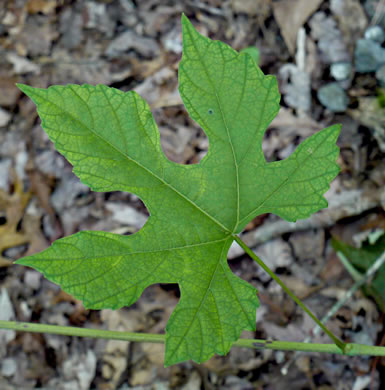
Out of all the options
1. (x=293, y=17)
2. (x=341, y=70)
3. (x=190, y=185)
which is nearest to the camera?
(x=190, y=185)

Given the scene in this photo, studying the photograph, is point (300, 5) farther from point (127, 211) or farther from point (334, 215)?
point (127, 211)

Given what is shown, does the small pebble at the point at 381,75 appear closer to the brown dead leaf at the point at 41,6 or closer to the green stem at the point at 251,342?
the green stem at the point at 251,342

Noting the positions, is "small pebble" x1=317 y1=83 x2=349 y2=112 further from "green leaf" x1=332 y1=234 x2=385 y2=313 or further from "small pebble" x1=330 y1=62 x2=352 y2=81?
"green leaf" x1=332 y1=234 x2=385 y2=313

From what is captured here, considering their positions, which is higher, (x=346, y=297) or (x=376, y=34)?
(x=376, y=34)

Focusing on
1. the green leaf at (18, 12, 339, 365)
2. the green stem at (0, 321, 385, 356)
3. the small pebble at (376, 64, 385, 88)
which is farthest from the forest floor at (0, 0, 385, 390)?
the green leaf at (18, 12, 339, 365)

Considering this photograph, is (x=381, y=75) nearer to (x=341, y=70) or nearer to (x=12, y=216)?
(x=341, y=70)

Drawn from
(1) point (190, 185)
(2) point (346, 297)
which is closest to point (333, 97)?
(2) point (346, 297)
